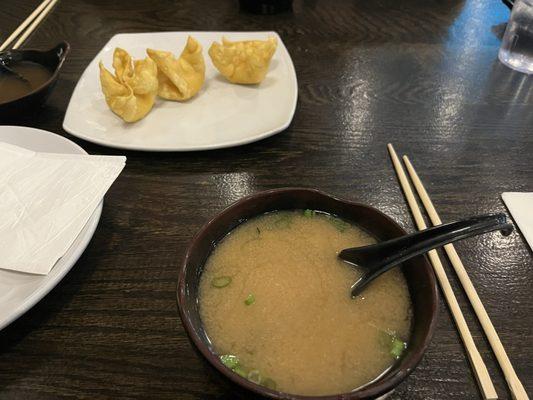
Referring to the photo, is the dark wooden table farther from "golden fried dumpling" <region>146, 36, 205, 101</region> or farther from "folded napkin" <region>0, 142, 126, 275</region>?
"golden fried dumpling" <region>146, 36, 205, 101</region>

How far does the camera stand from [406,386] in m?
0.89

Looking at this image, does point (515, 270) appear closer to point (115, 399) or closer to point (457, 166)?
point (457, 166)

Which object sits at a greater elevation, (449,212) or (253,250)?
(253,250)

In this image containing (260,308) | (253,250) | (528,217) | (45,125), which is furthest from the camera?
(45,125)

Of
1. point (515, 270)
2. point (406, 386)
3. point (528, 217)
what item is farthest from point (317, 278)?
point (528, 217)

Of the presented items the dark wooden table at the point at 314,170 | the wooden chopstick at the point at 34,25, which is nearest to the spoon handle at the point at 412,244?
the dark wooden table at the point at 314,170

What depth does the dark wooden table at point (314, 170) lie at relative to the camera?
3.03 ft

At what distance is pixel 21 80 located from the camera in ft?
5.53

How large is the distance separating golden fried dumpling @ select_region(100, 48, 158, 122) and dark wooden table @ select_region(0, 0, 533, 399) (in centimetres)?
17

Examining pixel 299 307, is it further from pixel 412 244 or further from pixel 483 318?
pixel 483 318

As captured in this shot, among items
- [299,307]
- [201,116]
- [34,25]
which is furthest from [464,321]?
[34,25]

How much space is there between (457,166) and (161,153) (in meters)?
1.06

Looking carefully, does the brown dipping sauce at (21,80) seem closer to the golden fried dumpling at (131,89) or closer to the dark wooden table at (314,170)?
the dark wooden table at (314,170)

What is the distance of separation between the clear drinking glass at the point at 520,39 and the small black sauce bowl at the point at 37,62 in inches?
79.7
